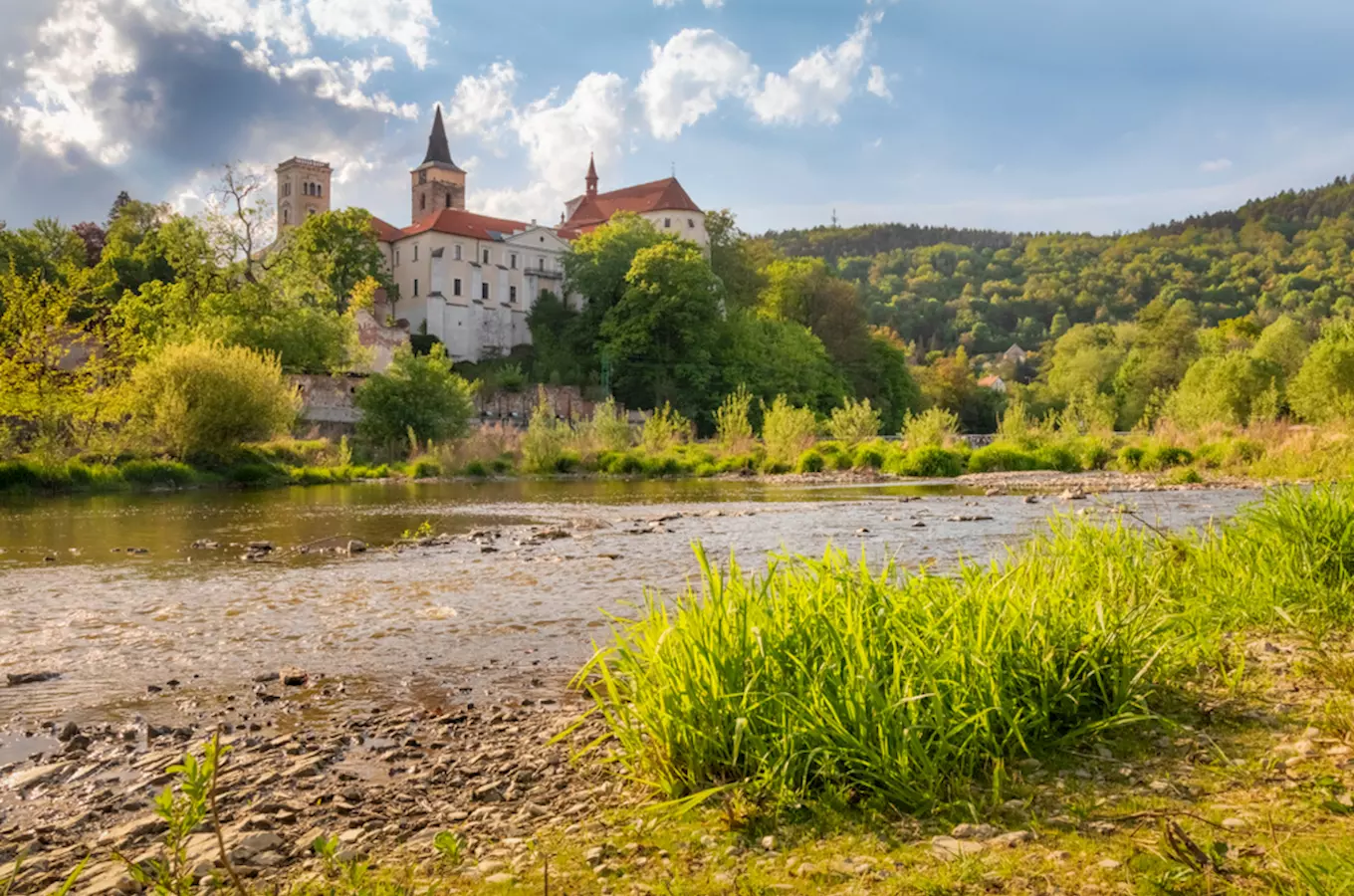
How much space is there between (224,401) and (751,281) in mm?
65483

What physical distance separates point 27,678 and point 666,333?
223 feet

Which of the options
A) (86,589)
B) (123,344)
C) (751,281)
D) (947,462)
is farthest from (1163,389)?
(86,589)

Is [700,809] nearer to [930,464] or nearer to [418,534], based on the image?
[418,534]

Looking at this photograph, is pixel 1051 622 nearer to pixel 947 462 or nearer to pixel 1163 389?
pixel 947 462

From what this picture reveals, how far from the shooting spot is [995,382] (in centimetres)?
11275

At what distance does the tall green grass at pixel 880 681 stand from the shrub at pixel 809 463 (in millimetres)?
29585

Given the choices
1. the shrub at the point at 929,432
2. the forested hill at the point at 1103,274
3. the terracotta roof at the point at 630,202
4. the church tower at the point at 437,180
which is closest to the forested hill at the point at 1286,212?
the forested hill at the point at 1103,274

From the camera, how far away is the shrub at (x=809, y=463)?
34516 mm

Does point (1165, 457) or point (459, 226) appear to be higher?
point (459, 226)

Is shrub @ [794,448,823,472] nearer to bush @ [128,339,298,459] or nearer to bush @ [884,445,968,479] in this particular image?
bush @ [884,445,968,479]

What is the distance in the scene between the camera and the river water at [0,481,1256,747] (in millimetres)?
6371

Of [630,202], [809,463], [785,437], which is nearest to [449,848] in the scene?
[809,463]

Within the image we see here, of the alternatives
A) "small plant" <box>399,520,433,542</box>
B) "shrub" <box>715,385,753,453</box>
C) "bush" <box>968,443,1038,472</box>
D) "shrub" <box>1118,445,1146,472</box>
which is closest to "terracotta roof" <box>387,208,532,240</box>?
"shrub" <box>715,385,753,453</box>

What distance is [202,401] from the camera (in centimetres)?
3169
